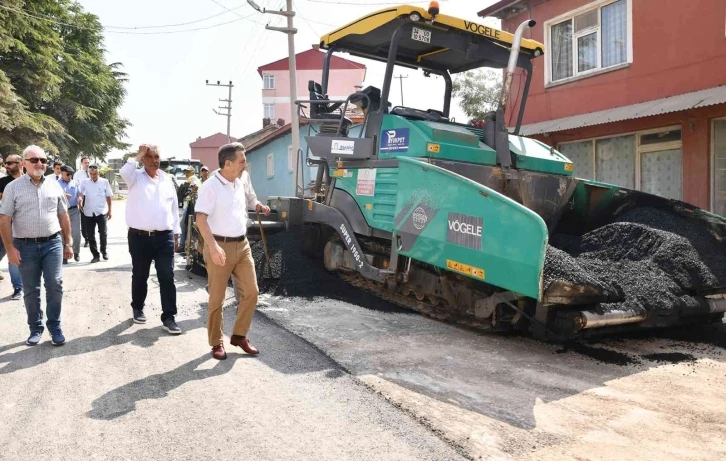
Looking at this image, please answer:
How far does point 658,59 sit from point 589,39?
6.24ft

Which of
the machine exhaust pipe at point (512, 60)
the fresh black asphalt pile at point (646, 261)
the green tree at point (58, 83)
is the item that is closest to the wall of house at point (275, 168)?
the green tree at point (58, 83)

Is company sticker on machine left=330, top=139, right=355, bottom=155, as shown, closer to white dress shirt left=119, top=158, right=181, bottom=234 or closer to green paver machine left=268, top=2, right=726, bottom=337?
green paver machine left=268, top=2, right=726, bottom=337

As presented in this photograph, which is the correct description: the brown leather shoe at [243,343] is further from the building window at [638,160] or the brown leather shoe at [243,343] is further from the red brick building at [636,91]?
the building window at [638,160]

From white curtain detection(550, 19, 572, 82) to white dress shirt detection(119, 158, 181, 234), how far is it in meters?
10.1

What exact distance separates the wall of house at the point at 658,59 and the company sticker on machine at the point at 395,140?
4.05m

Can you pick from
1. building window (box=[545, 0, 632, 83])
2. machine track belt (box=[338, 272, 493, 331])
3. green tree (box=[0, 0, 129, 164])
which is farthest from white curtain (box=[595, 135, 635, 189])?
green tree (box=[0, 0, 129, 164])

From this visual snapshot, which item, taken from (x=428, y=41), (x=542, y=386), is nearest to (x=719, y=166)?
(x=428, y=41)

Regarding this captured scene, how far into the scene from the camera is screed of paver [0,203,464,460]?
9.64 feet

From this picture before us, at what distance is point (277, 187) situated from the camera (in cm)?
2766

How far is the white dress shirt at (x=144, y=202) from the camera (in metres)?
5.41

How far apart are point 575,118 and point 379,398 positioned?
32.1ft

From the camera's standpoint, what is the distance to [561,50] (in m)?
13.0

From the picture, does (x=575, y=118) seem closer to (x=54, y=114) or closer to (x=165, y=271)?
(x=165, y=271)

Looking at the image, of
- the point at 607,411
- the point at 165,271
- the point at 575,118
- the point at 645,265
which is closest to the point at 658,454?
the point at 607,411
